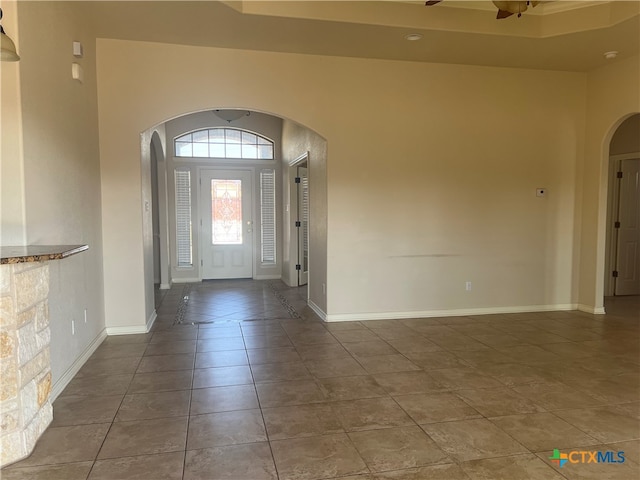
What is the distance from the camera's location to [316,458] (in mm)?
2254

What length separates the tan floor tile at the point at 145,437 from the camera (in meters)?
2.33

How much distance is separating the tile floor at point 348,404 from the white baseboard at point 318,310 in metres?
0.22

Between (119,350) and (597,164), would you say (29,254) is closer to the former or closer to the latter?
(119,350)

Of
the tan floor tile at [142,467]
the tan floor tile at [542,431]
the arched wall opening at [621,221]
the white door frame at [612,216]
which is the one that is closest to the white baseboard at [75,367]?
the tan floor tile at [142,467]

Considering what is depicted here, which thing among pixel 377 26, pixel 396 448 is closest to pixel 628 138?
pixel 377 26

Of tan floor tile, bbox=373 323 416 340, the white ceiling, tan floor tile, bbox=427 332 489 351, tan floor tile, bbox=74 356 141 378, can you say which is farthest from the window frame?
tan floor tile, bbox=427 332 489 351

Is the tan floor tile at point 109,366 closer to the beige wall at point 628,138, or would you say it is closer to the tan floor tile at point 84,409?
the tan floor tile at point 84,409

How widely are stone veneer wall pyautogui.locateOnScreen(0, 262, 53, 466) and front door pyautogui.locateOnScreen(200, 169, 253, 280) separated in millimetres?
5344

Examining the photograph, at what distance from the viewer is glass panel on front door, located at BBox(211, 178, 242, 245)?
7.78 metres

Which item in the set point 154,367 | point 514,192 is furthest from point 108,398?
point 514,192

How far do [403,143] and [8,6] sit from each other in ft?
12.1

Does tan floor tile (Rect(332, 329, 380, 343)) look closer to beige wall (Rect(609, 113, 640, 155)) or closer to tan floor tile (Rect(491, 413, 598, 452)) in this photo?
tan floor tile (Rect(491, 413, 598, 452))

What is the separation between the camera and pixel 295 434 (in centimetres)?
249

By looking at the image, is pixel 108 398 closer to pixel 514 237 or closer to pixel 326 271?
pixel 326 271
